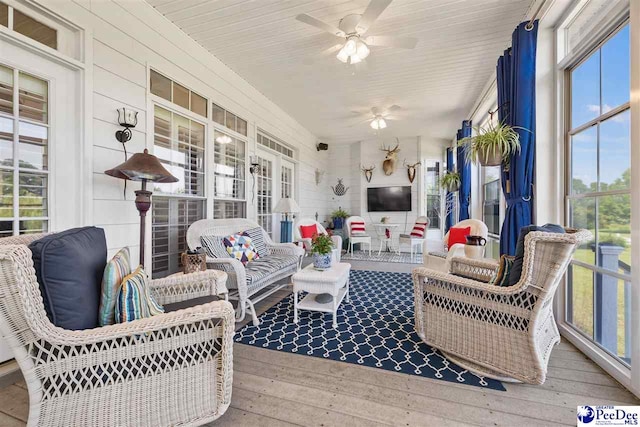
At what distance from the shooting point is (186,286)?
185cm

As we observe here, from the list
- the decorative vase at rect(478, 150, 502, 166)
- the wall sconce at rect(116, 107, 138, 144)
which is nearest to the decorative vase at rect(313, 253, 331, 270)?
the decorative vase at rect(478, 150, 502, 166)

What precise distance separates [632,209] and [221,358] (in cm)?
242

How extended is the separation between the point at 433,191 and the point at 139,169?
642cm

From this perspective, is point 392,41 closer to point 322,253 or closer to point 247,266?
point 322,253

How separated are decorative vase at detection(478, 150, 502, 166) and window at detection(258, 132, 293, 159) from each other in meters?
3.24

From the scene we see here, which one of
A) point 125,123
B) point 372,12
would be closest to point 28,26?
point 125,123

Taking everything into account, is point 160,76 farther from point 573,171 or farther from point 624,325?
point 624,325

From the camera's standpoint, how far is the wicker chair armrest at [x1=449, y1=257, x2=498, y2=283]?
89.0 inches

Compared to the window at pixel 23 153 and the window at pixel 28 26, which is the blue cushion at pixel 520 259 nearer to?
the window at pixel 23 153

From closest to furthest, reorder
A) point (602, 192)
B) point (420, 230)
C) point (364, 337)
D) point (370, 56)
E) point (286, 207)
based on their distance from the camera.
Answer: point (602, 192)
point (364, 337)
point (370, 56)
point (286, 207)
point (420, 230)

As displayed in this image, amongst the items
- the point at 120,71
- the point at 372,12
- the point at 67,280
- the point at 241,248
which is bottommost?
the point at 241,248

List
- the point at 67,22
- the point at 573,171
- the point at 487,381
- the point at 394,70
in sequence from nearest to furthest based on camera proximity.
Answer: the point at 487,381
the point at 67,22
the point at 573,171
the point at 394,70

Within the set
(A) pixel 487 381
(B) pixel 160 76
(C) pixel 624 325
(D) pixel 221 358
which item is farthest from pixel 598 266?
(B) pixel 160 76

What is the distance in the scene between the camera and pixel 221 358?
4.40 feet
